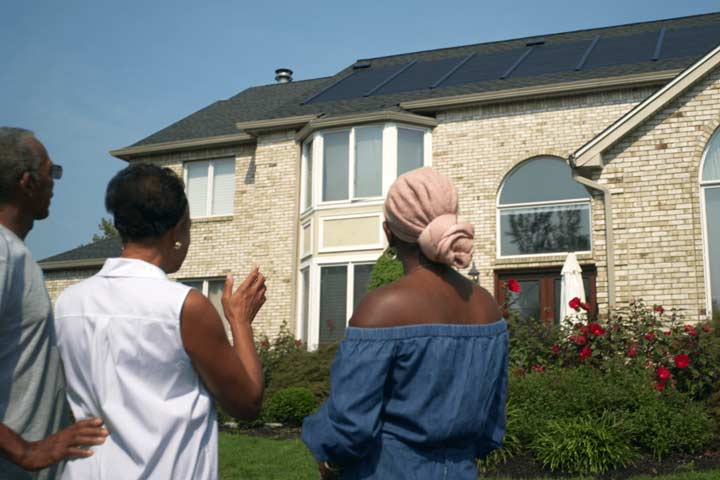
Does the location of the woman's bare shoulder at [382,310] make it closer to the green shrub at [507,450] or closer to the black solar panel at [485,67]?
the green shrub at [507,450]

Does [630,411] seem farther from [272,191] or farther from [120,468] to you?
[272,191]

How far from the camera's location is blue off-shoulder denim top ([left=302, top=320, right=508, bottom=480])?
2.47m

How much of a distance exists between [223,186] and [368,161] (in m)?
4.79

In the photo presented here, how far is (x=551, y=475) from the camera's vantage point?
8062 millimetres

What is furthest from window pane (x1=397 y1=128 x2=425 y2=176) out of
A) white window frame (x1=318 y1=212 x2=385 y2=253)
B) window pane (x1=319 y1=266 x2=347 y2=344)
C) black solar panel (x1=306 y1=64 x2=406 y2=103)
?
window pane (x1=319 y1=266 x2=347 y2=344)

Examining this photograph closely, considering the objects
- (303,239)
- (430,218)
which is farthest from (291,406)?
(430,218)

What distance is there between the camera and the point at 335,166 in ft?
62.6

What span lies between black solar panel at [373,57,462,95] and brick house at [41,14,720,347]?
10 centimetres

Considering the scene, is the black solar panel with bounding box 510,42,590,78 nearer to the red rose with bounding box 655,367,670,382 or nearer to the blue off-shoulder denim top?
the red rose with bounding box 655,367,670,382

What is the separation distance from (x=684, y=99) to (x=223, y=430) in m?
9.48

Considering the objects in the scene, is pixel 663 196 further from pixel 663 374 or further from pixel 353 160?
pixel 353 160

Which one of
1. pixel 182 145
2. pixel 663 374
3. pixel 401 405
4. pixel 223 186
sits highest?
pixel 182 145

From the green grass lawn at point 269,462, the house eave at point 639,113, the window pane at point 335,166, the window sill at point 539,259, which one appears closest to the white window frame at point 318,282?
the window pane at point 335,166

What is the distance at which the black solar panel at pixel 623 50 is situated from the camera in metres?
18.4
